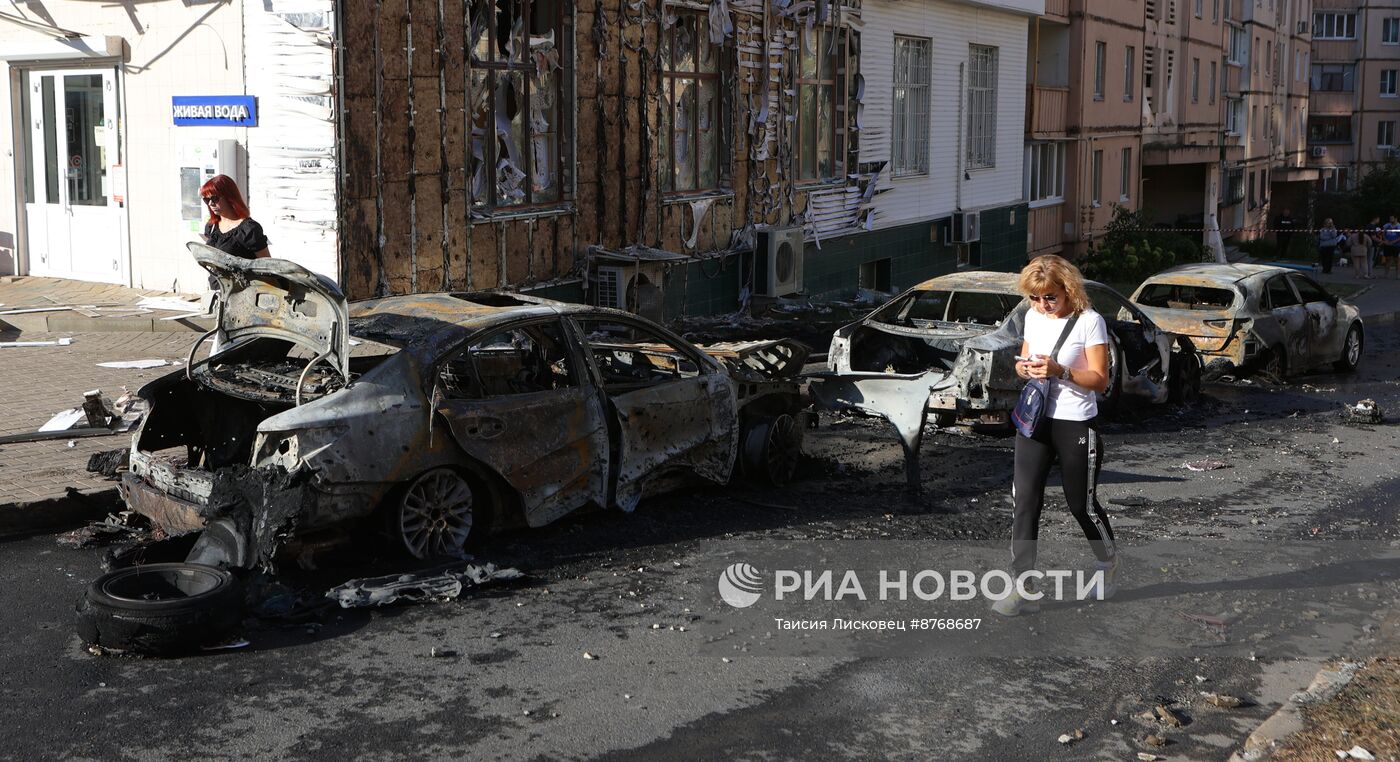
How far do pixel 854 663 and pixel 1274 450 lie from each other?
22.7 ft

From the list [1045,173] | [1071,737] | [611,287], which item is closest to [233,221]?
[611,287]

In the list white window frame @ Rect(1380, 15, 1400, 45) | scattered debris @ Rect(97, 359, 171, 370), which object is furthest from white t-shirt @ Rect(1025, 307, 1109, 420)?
white window frame @ Rect(1380, 15, 1400, 45)

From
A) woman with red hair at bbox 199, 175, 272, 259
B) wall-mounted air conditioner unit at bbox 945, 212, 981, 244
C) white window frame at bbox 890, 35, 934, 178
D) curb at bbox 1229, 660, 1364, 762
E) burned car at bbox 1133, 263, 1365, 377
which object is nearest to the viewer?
curb at bbox 1229, 660, 1364, 762

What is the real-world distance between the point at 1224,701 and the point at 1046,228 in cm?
2813

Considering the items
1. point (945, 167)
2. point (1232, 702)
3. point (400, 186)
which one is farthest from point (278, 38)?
point (945, 167)

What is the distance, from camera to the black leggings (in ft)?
22.6

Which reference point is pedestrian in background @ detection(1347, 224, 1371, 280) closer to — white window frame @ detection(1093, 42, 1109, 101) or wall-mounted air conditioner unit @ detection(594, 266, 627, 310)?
white window frame @ detection(1093, 42, 1109, 101)

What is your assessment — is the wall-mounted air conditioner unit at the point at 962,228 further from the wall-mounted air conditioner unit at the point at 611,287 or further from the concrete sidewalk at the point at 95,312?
the concrete sidewalk at the point at 95,312

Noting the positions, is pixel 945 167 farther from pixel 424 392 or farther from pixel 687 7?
pixel 424 392

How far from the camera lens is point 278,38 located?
13.0 metres

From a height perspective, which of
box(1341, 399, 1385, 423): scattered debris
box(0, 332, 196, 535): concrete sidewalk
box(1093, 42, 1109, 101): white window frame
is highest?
box(1093, 42, 1109, 101): white window frame

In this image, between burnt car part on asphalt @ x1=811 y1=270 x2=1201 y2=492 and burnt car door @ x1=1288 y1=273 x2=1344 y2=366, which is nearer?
burnt car part on asphalt @ x1=811 y1=270 x2=1201 y2=492

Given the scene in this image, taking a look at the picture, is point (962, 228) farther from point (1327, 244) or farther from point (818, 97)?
point (1327, 244)

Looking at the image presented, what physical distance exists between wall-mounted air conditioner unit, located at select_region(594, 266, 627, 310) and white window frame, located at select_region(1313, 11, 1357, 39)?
218 ft
